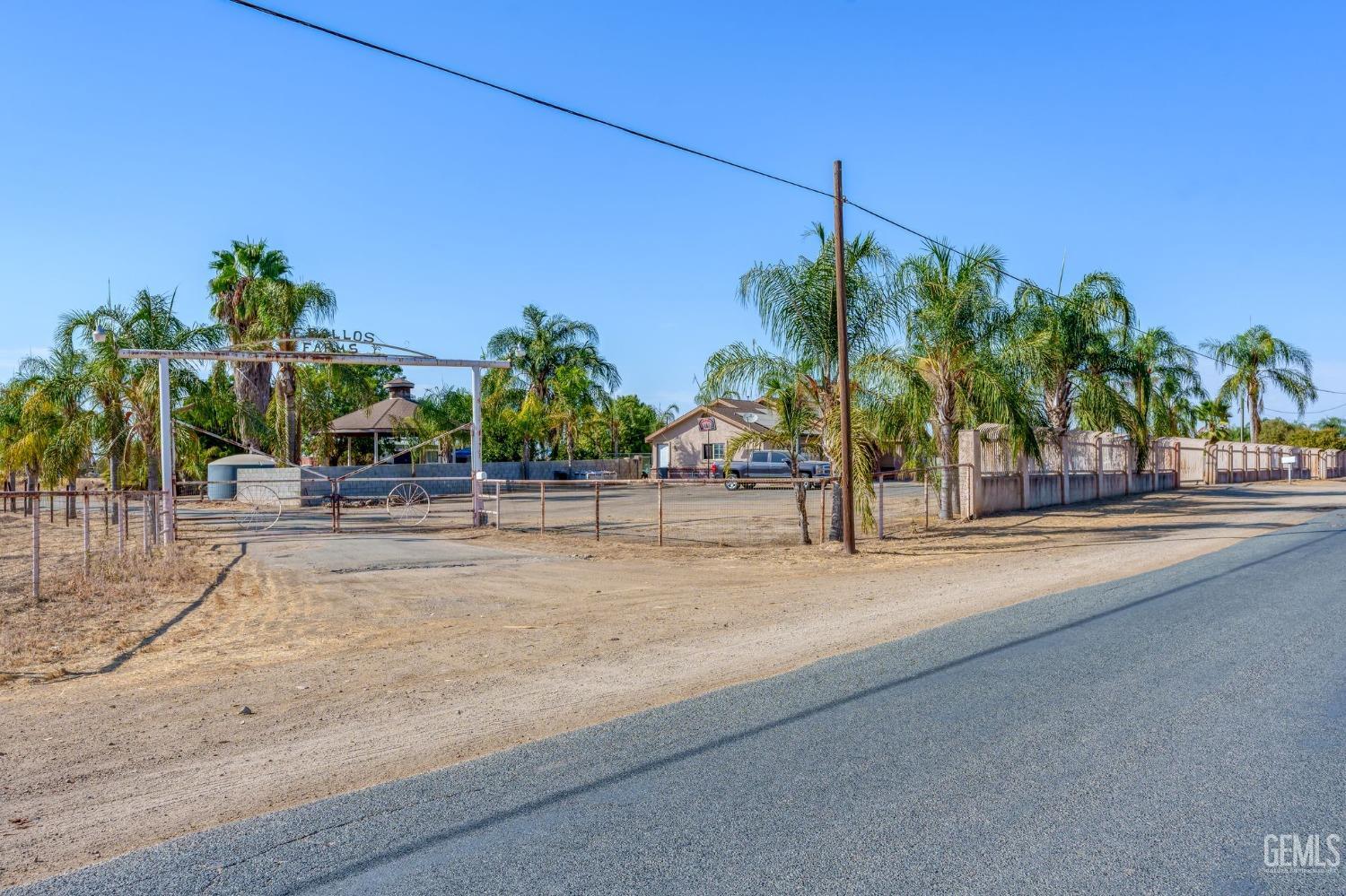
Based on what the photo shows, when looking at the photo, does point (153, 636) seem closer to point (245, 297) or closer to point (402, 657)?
point (402, 657)

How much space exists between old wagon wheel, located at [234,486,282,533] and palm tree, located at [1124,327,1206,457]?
25144mm

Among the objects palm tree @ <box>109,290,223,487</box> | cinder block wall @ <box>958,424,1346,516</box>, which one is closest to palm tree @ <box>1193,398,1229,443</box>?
cinder block wall @ <box>958,424,1346,516</box>

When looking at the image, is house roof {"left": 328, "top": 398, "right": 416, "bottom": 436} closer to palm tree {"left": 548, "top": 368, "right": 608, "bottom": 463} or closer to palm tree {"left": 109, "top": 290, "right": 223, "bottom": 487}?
palm tree {"left": 548, "top": 368, "right": 608, "bottom": 463}

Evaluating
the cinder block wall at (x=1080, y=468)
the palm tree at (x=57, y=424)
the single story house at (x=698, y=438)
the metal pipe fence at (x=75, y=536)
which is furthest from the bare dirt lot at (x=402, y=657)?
the single story house at (x=698, y=438)

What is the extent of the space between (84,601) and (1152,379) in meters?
40.2

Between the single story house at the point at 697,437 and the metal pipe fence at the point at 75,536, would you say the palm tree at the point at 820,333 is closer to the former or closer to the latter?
the metal pipe fence at the point at 75,536

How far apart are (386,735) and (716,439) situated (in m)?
53.8

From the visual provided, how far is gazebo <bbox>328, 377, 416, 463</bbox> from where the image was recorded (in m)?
46.8

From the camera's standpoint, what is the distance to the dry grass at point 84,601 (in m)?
8.89

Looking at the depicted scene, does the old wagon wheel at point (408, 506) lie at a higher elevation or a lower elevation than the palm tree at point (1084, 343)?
lower

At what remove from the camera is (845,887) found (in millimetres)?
3867

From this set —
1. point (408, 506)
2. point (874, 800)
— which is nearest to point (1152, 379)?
point (408, 506)

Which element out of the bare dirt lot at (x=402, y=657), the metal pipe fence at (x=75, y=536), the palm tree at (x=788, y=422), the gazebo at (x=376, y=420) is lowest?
the bare dirt lot at (x=402, y=657)

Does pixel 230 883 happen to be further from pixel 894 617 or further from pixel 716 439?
pixel 716 439
